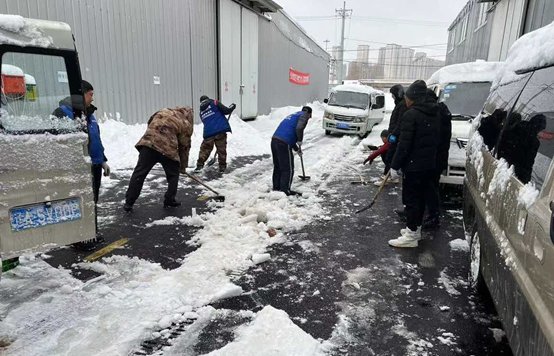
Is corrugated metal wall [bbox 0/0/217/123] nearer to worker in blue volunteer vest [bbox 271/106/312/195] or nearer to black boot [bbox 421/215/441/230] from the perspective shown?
worker in blue volunteer vest [bbox 271/106/312/195]

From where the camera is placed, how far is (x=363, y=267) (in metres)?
4.23

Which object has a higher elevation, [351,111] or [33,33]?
[33,33]

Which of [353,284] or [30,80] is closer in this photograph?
[30,80]

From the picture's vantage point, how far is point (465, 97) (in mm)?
7680

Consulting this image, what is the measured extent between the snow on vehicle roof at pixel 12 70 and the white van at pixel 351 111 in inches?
517

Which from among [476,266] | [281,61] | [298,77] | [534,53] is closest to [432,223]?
[476,266]

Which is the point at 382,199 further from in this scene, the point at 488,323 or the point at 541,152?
the point at 541,152

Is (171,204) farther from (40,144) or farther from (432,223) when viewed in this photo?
(432,223)

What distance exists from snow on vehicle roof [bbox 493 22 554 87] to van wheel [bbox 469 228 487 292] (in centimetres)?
144

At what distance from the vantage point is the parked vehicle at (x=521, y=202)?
1.80m

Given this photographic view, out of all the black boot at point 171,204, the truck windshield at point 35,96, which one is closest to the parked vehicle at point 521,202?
the truck windshield at point 35,96

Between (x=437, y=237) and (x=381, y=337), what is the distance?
2.64m

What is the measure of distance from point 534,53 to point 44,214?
12.0 ft

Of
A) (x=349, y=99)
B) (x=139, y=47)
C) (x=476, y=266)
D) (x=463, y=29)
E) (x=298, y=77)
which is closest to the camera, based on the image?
(x=476, y=266)
